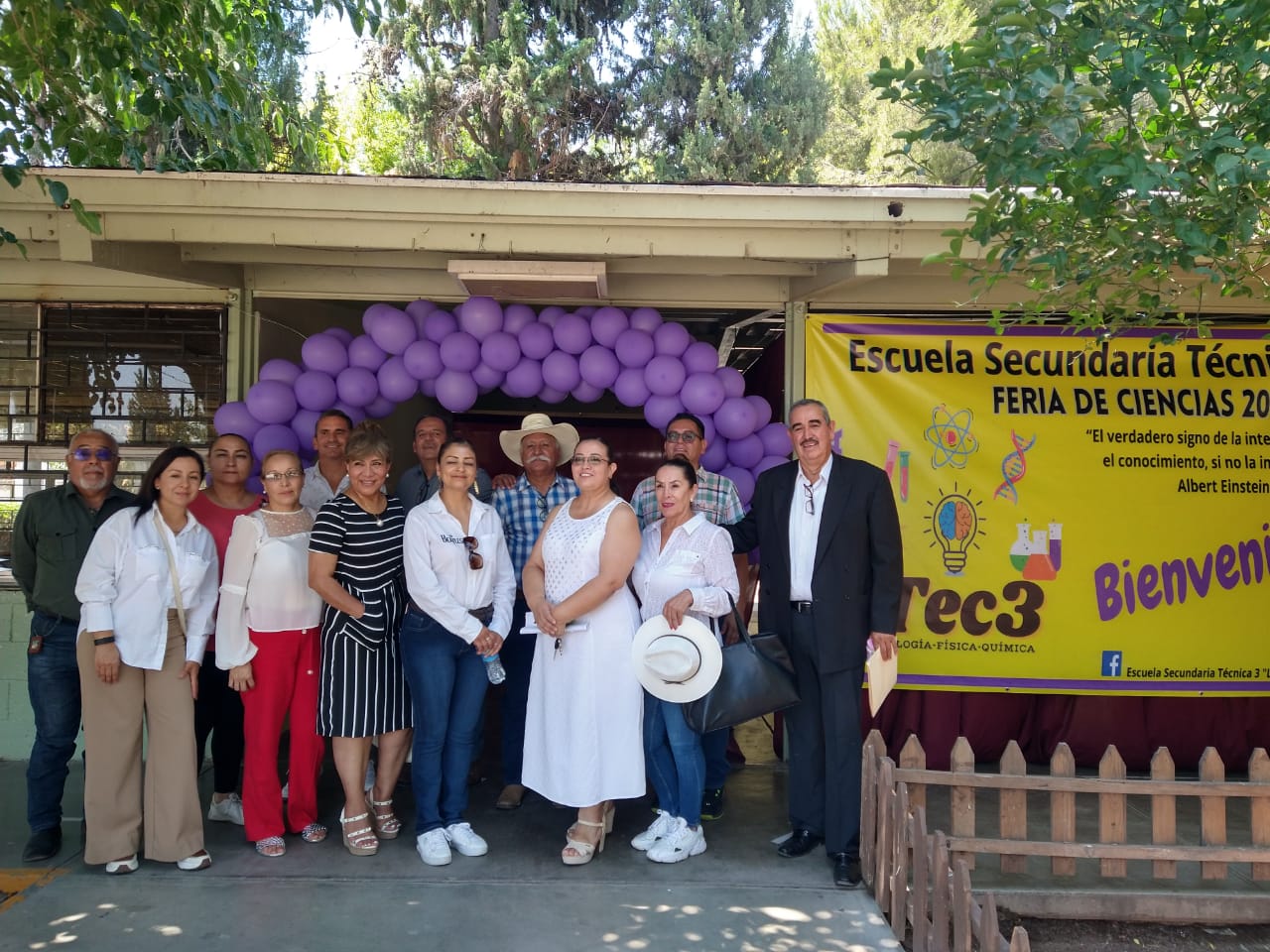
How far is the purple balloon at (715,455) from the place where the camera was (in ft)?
16.8

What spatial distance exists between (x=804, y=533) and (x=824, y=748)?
0.89 meters

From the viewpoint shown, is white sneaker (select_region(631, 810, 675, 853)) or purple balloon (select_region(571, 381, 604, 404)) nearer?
white sneaker (select_region(631, 810, 675, 853))

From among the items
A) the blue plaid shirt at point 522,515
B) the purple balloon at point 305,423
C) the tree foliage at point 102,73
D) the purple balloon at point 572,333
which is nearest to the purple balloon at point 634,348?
the purple balloon at point 572,333

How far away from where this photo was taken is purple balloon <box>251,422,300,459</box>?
502 centimetres

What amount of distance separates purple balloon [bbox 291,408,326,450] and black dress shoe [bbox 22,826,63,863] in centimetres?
201

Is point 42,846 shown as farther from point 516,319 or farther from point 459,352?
point 516,319

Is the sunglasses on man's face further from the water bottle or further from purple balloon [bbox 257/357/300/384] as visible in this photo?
the water bottle

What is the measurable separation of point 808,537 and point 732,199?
1.52m

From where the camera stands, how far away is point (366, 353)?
16.8ft

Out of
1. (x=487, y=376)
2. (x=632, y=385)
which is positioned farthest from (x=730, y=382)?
(x=487, y=376)

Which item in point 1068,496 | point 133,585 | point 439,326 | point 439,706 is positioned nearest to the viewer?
point 133,585

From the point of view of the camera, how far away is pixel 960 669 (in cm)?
522

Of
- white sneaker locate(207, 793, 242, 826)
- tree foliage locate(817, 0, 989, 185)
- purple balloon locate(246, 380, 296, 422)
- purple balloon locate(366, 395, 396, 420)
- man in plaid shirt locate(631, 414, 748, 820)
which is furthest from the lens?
tree foliage locate(817, 0, 989, 185)

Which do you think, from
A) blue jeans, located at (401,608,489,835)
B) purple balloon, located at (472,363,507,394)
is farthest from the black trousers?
purple balloon, located at (472,363,507,394)
